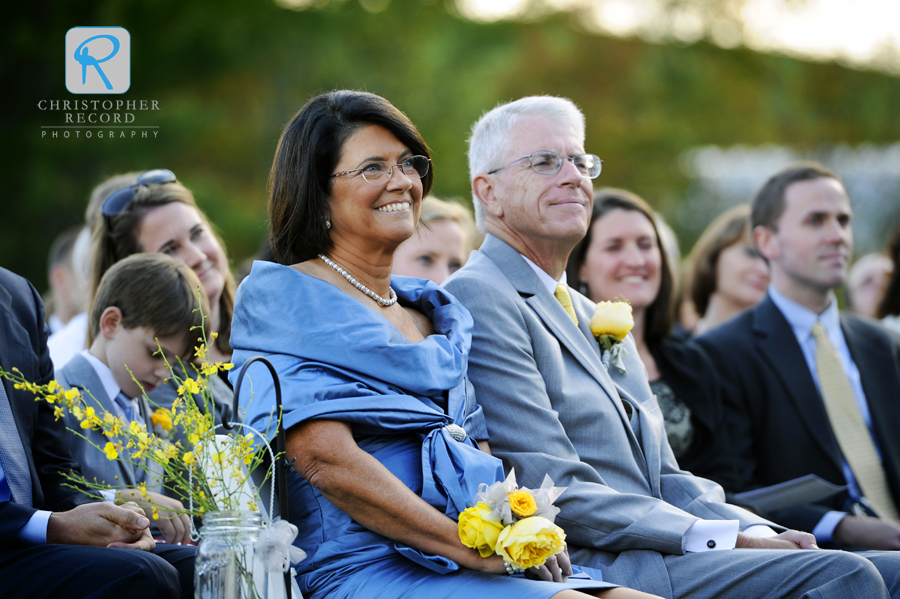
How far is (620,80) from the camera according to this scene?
2169cm

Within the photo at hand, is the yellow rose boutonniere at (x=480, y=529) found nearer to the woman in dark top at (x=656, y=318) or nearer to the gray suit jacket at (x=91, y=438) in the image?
the gray suit jacket at (x=91, y=438)

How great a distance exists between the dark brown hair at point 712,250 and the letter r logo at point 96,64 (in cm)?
383

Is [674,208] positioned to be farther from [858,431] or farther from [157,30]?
[858,431]

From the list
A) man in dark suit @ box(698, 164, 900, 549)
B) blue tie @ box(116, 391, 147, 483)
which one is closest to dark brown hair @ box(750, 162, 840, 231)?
man in dark suit @ box(698, 164, 900, 549)

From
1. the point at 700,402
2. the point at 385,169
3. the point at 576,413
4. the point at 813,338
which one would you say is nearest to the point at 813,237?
the point at 813,338

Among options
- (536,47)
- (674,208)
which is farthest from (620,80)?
(674,208)

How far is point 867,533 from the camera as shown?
14.3 feet

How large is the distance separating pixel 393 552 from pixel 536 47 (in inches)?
760

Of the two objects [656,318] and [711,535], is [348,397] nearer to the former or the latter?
[711,535]

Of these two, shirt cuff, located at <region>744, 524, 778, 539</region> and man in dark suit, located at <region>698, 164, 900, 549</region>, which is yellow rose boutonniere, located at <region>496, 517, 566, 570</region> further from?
man in dark suit, located at <region>698, 164, 900, 549</region>

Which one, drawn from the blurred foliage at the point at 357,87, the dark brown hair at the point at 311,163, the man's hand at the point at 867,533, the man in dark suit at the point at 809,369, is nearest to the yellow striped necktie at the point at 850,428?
the man in dark suit at the point at 809,369

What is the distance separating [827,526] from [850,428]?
2.20 ft

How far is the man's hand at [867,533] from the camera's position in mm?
4309

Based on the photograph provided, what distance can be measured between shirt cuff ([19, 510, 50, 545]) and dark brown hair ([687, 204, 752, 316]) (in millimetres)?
4826
